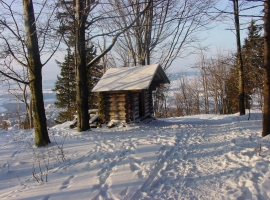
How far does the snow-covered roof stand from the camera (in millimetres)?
11859

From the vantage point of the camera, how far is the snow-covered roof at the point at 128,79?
1186cm

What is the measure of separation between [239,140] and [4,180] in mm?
6836

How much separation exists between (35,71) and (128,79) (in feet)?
19.4

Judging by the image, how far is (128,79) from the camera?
12.6 m

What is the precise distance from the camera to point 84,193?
378 centimetres

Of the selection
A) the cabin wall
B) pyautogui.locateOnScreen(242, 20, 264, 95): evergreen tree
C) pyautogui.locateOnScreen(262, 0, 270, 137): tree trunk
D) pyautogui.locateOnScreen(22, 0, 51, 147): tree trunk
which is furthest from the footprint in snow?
pyautogui.locateOnScreen(242, 20, 264, 95): evergreen tree

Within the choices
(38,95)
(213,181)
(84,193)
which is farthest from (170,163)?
(38,95)

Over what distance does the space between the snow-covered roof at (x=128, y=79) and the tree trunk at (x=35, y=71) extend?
186 inches

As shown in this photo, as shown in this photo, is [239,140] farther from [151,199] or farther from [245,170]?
[151,199]

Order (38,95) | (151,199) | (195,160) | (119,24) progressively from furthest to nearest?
(119,24)
(38,95)
(195,160)
(151,199)

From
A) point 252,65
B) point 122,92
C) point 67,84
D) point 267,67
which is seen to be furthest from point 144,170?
point 67,84

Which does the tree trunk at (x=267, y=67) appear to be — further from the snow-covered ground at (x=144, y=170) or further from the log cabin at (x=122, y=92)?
the log cabin at (x=122, y=92)

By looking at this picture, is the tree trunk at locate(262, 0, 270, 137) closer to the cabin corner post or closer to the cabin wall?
the cabin wall

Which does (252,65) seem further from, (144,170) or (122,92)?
(144,170)
